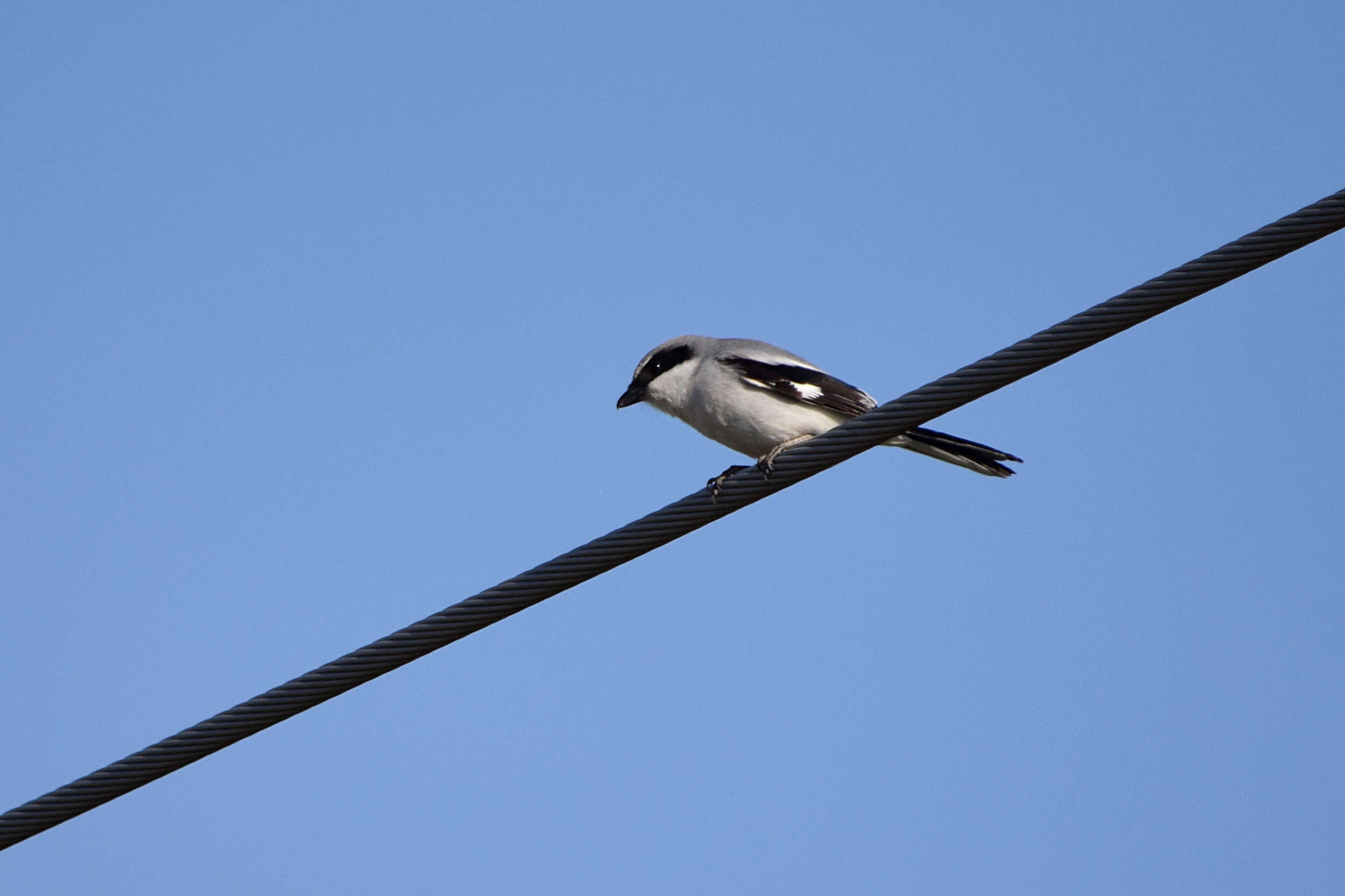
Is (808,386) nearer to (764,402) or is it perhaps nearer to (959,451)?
(764,402)

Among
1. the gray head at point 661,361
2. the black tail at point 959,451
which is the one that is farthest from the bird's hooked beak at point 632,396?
the black tail at point 959,451

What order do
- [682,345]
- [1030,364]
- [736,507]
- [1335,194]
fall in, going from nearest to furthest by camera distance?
1. [1335,194]
2. [1030,364]
3. [736,507]
4. [682,345]

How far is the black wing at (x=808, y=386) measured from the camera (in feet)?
20.6

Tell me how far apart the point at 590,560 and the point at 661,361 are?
3.50 m

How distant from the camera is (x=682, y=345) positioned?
729cm

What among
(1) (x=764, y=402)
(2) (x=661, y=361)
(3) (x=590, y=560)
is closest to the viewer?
(3) (x=590, y=560)

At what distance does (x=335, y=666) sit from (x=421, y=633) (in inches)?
10.8

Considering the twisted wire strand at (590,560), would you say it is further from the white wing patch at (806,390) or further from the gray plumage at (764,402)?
the white wing patch at (806,390)

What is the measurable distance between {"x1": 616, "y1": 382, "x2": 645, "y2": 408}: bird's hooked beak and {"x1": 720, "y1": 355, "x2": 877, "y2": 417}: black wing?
92 cm

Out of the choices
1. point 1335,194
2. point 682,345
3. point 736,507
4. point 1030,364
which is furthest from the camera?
point 682,345

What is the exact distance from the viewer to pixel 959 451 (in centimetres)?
571

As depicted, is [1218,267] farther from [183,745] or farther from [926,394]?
[183,745]

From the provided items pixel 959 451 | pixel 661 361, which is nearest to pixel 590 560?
pixel 959 451

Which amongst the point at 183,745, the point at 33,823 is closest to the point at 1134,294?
the point at 183,745
